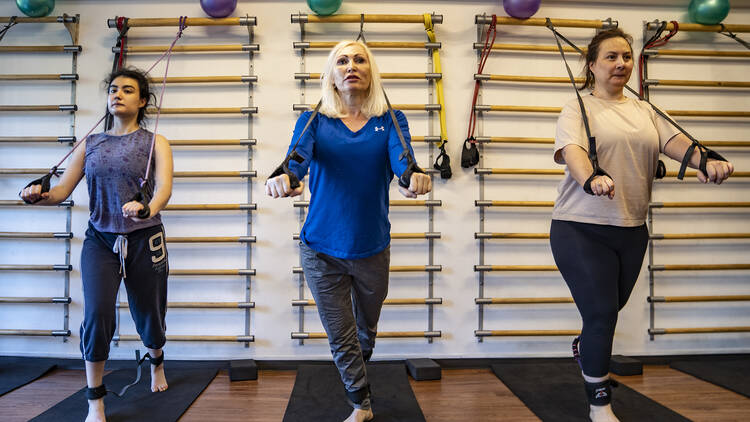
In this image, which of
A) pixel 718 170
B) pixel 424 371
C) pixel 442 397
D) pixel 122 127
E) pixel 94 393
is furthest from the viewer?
pixel 424 371

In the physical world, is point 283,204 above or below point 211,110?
below

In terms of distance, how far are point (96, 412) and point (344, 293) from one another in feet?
4.07

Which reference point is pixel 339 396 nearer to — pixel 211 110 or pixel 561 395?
pixel 561 395

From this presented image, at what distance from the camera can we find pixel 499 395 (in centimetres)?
256

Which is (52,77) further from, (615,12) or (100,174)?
(615,12)

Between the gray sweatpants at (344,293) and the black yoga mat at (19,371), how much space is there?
1.95m

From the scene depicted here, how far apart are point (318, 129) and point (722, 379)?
2.69 m

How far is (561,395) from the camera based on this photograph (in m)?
2.50

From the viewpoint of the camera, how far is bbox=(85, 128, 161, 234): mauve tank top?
2.14m

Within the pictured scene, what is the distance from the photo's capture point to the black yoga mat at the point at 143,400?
7.27 ft

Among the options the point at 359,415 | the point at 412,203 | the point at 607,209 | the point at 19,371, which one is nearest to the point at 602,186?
the point at 607,209

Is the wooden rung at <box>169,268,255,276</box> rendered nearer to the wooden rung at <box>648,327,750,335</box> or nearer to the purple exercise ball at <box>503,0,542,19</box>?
the purple exercise ball at <box>503,0,542,19</box>

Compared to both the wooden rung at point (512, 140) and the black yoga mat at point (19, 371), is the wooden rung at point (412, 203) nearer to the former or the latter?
the wooden rung at point (512, 140)

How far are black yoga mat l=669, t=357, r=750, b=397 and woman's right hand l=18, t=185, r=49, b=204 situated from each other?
11.6 ft
